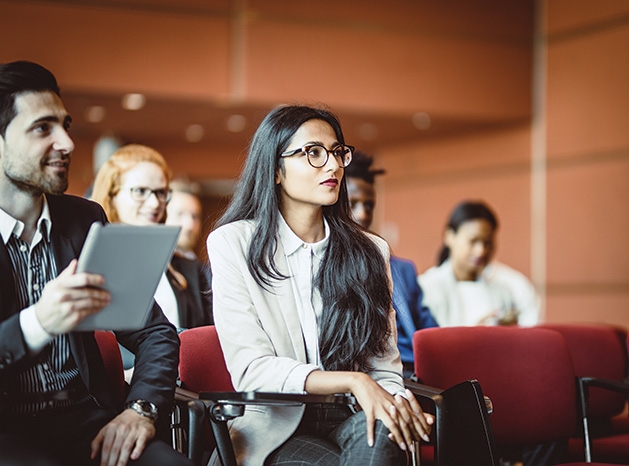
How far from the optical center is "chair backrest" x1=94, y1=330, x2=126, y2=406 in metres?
2.47

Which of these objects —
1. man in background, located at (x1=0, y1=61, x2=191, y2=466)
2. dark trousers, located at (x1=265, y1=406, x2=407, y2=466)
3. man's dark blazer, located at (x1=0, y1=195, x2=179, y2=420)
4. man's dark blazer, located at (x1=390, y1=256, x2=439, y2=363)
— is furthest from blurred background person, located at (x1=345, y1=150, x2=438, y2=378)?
man in background, located at (x1=0, y1=61, x2=191, y2=466)

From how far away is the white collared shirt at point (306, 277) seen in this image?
2496 mm

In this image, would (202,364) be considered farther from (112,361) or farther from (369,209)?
(369,209)

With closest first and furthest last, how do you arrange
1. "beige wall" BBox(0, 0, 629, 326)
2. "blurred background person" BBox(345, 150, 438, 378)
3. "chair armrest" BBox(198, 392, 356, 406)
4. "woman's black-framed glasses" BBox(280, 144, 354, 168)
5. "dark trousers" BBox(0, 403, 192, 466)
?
1. "dark trousers" BBox(0, 403, 192, 466)
2. "chair armrest" BBox(198, 392, 356, 406)
3. "woman's black-framed glasses" BBox(280, 144, 354, 168)
4. "blurred background person" BBox(345, 150, 438, 378)
5. "beige wall" BBox(0, 0, 629, 326)

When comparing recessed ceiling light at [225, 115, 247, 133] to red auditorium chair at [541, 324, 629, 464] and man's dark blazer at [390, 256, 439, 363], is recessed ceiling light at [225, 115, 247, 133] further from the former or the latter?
red auditorium chair at [541, 324, 629, 464]

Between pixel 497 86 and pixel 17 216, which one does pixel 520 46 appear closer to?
pixel 497 86

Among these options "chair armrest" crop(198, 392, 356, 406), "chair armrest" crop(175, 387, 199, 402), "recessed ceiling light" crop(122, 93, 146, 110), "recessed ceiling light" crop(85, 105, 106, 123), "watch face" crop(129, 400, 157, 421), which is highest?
"recessed ceiling light" crop(122, 93, 146, 110)

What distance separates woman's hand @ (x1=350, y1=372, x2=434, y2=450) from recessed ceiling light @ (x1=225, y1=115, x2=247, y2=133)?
6478 mm

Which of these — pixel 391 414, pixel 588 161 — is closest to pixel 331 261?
pixel 391 414

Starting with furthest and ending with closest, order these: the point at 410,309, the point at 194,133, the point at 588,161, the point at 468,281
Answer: the point at 194,133
the point at 588,161
the point at 468,281
the point at 410,309

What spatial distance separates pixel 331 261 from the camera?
8.49 ft

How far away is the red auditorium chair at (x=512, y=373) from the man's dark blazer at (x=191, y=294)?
0.94m

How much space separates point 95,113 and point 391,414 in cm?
678

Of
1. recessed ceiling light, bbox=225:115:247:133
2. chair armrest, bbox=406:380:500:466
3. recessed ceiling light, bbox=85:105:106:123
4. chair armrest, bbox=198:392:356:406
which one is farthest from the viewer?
recessed ceiling light, bbox=225:115:247:133
